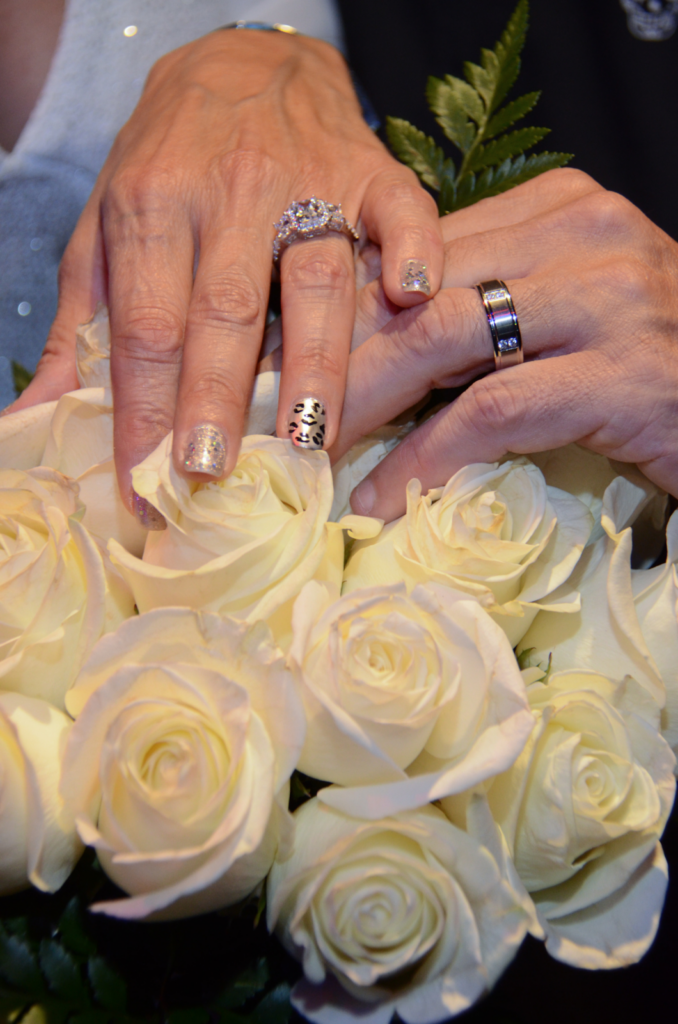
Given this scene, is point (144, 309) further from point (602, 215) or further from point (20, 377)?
point (602, 215)

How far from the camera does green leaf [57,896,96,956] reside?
47cm

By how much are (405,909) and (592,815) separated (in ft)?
0.45

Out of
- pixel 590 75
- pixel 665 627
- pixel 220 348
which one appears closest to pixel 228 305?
pixel 220 348

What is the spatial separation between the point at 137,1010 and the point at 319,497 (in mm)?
375

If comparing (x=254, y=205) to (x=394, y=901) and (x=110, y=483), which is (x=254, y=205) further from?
(x=394, y=901)

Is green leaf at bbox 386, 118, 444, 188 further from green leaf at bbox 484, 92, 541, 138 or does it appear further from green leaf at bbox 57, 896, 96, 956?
green leaf at bbox 57, 896, 96, 956

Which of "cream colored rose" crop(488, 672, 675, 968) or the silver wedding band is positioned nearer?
"cream colored rose" crop(488, 672, 675, 968)

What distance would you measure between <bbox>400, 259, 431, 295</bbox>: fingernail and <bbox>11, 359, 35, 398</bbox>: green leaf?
50 centimetres

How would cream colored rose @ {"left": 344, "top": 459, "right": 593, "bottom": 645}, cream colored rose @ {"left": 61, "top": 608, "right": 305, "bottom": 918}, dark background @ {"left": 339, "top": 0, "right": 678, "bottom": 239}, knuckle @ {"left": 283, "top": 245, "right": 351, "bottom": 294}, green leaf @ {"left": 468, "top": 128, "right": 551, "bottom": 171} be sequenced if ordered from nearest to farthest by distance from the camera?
1. cream colored rose @ {"left": 61, "top": 608, "right": 305, "bottom": 918}
2. cream colored rose @ {"left": 344, "top": 459, "right": 593, "bottom": 645}
3. knuckle @ {"left": 283, "top": 245, "right": 351, "bottom": 294}
4. green leaf @ {"left": 468, "top": 128, "right": 551, "bottom": 171}
5. dark background @ {"left": 339, "top": 0, "right": 678, "bottom": 239}

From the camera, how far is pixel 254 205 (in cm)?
76

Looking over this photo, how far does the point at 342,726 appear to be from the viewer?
1.31 feet

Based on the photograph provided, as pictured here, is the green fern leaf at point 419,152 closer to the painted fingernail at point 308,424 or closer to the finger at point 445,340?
the finger at point 445,340

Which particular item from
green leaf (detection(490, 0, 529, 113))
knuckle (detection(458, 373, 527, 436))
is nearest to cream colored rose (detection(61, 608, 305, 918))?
knuckle (detection(458, 373, 527, 436))

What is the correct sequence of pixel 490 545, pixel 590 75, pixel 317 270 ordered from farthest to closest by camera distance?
pixel 590 75 → pixel 317 270 → pixel 490 545
